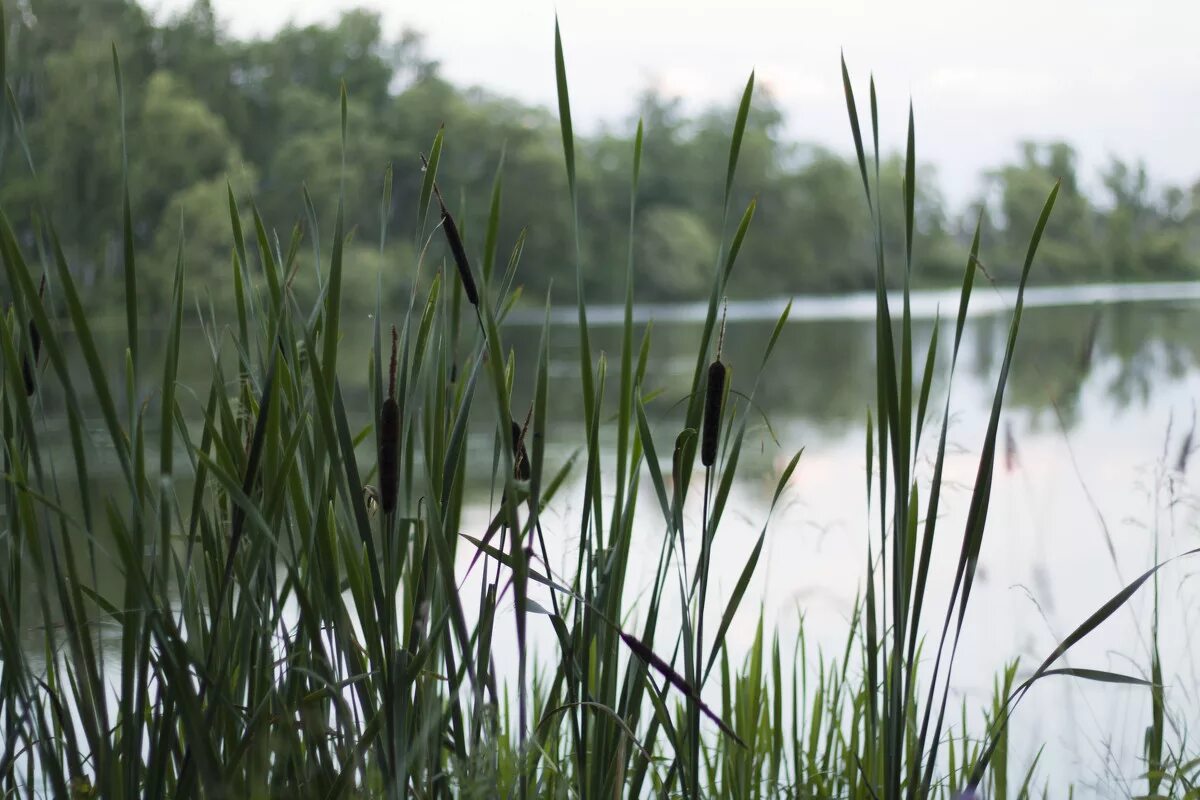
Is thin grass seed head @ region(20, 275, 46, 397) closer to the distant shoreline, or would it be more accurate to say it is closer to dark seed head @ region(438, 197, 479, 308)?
dark seed head @ region(438, 197, 479, 308)

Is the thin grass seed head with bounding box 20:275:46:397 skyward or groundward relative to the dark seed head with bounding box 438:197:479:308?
groundward

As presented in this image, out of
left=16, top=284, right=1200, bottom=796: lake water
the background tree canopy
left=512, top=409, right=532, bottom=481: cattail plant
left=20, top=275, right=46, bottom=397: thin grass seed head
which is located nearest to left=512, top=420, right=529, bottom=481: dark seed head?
left=512, top=409, right=532, bottom=481: cattail plant

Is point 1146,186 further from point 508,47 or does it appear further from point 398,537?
point 508,47

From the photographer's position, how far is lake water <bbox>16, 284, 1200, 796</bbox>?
53.0 inches

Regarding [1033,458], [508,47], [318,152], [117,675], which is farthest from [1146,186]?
[508,47]

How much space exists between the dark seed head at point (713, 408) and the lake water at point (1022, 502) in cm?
7

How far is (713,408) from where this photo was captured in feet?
1.67

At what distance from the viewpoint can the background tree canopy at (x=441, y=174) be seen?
11703mm

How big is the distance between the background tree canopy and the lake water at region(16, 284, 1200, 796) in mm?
2117

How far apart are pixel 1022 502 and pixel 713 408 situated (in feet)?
13.1

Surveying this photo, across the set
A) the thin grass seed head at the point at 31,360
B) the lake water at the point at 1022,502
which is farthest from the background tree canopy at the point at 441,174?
the thin grass seed head at the point at 31,360

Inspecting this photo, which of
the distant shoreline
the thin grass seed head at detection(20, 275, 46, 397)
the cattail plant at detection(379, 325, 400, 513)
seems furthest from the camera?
the distant shoreline

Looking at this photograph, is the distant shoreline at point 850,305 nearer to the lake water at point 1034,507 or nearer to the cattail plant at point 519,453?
the lake water at point 1034,507

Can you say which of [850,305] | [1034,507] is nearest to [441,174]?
[850,305]
